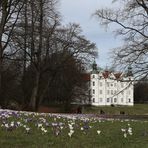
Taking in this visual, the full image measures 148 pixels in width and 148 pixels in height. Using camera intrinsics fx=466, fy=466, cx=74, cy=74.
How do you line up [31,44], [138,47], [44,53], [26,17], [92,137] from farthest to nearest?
[44,53], [31,44], [26,17], [138,47], [92,137]

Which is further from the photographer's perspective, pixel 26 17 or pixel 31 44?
pixel 31 44

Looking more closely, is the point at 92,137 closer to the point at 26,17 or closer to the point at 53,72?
the point at 26,17

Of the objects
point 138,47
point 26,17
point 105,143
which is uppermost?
point 26,17

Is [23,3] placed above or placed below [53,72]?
above

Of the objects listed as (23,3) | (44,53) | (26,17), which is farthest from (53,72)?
(23,3)

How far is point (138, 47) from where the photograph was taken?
1635 inches

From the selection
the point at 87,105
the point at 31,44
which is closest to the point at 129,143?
the point at 31,44

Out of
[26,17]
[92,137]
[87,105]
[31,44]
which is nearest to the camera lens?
[92,137]

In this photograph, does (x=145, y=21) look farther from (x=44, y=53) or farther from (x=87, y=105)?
(x=87, y=105)

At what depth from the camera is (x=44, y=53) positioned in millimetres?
56125

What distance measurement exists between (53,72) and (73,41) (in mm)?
4575

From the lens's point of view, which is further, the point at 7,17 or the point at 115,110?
the point at 115,110

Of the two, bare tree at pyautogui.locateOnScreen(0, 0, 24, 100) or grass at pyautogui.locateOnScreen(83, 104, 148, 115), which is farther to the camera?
grass at pyautogui.locateOnScreen(83, 104, 148, 115)

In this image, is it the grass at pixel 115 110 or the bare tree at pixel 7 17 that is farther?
the grass at pixel 115 110
